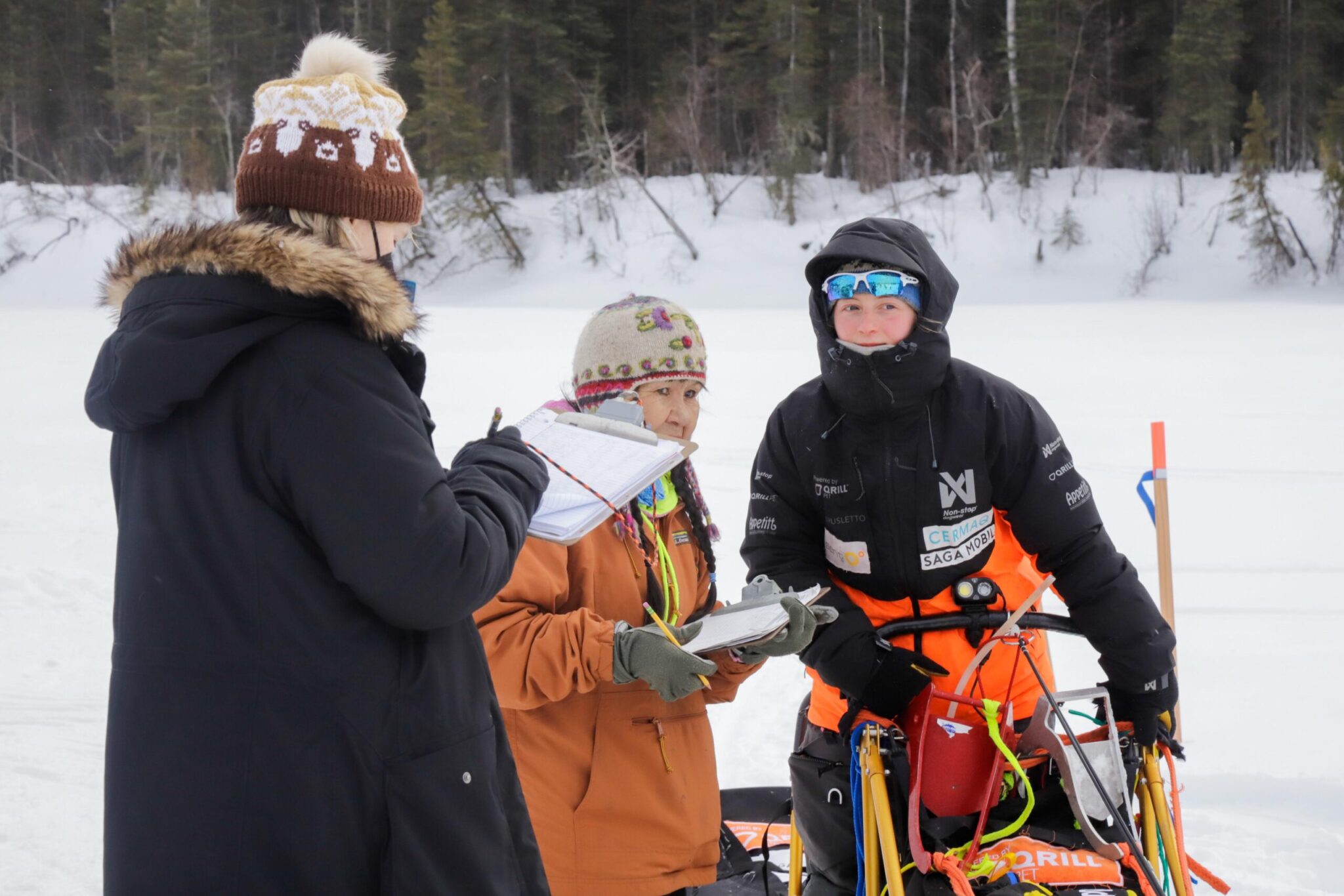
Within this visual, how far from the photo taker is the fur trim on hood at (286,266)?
1317 mm

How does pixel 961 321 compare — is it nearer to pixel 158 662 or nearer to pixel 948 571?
pixel 948 571

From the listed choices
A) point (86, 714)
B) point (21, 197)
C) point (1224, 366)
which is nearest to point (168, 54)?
point (21, 197)

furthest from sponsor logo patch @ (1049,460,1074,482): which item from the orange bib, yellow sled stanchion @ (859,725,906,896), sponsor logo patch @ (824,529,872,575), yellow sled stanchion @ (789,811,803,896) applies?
yellow sled stanchion @ (789,811,803,896)

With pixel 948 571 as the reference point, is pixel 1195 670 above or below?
below

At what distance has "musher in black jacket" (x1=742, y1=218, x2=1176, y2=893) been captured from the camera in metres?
2.10

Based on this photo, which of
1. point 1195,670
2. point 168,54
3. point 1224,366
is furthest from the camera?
point 168,54

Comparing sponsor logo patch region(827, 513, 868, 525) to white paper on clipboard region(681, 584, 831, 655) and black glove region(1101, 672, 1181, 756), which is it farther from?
black glove region(1101, 672, 1181, 756)

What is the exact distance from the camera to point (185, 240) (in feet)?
4.48

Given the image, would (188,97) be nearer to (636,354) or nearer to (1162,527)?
(1162,527)

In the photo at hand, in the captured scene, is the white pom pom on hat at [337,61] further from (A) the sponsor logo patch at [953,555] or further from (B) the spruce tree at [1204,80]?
(B) the spruce tree at [1204,80]

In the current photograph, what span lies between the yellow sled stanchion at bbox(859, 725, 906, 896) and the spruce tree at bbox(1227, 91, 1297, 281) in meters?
24.7

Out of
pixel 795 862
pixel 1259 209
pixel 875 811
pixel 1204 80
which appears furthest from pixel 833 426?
pixel 1204 80

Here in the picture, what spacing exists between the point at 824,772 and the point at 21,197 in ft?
119

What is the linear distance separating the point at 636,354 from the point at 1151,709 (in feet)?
3.77
